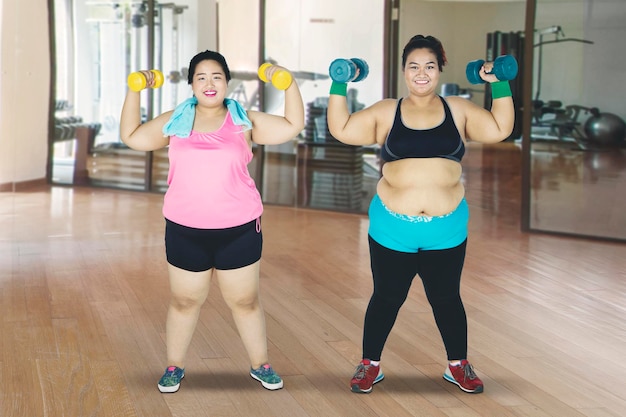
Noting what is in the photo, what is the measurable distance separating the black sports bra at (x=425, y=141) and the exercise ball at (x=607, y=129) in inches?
134

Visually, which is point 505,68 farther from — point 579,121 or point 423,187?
point 579,121

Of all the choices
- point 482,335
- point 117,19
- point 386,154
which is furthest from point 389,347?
point 117,19

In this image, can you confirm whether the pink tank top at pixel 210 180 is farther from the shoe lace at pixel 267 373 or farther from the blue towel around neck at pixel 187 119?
the shoe lace at pixel 267 373

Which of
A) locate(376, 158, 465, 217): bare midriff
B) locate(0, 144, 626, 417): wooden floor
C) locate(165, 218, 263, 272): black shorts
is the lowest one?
locate(0, 144, 626, 417): wooden floor

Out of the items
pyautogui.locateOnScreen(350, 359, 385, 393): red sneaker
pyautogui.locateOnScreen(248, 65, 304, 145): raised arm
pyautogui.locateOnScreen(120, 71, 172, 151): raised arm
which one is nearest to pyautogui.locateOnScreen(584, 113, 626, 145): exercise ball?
pyautogui.locateOnScreen(350, 359, 385, 393): red sneaker

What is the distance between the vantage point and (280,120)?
3.06 m

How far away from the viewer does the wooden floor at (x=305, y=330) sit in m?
3.08

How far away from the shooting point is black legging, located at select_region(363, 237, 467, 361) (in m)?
3.06

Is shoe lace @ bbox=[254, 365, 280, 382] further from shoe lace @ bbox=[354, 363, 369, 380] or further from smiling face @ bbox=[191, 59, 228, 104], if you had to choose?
smiling face @ bbox=[191, 59, 228, 104]

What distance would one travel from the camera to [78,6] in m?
8.38

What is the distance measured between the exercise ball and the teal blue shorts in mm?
3402

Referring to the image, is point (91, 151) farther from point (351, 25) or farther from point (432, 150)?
point (432, 150)

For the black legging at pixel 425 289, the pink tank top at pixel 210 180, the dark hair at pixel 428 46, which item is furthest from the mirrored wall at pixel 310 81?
the pink tank top at pixel 210 180

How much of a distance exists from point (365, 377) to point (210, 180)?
87 cm
